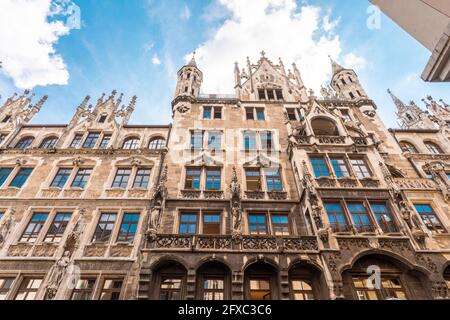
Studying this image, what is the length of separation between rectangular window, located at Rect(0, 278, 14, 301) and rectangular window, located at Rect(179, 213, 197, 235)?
927cm

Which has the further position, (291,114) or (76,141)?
(291,114)

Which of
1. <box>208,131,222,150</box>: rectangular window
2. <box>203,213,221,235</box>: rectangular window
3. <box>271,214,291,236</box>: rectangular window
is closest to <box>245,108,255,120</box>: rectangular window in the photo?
<box>208,131,222,150</box>: rectangular window

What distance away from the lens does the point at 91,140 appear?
824 inches

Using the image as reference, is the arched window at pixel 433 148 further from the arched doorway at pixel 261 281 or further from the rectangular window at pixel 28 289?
the rectangular window at pixel 28 289

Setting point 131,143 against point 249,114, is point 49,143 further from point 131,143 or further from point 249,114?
point 249,114

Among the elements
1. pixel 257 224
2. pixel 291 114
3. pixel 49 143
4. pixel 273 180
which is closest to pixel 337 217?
pixel 257 224

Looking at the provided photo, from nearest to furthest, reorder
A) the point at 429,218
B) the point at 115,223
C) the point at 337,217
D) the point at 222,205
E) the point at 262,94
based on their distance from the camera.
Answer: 1. the point at 337,217
2. the point at 429,218
3. the point at 115,223
4. the point at 222,205
5. the point at 262,94

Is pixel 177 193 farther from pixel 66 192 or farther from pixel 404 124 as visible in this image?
pixel 404 124

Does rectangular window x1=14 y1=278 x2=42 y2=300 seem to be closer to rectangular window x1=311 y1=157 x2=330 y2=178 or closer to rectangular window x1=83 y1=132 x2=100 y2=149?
rectangular window x1=83 y1=132 x2=100 y2=149

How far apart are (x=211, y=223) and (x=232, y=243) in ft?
8.13

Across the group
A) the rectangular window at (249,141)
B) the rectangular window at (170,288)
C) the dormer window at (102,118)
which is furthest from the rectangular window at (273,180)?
the dormer window at (102,118)

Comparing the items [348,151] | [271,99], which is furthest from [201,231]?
[271,99]

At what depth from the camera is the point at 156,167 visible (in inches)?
740

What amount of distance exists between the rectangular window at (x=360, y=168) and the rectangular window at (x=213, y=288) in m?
11.3
